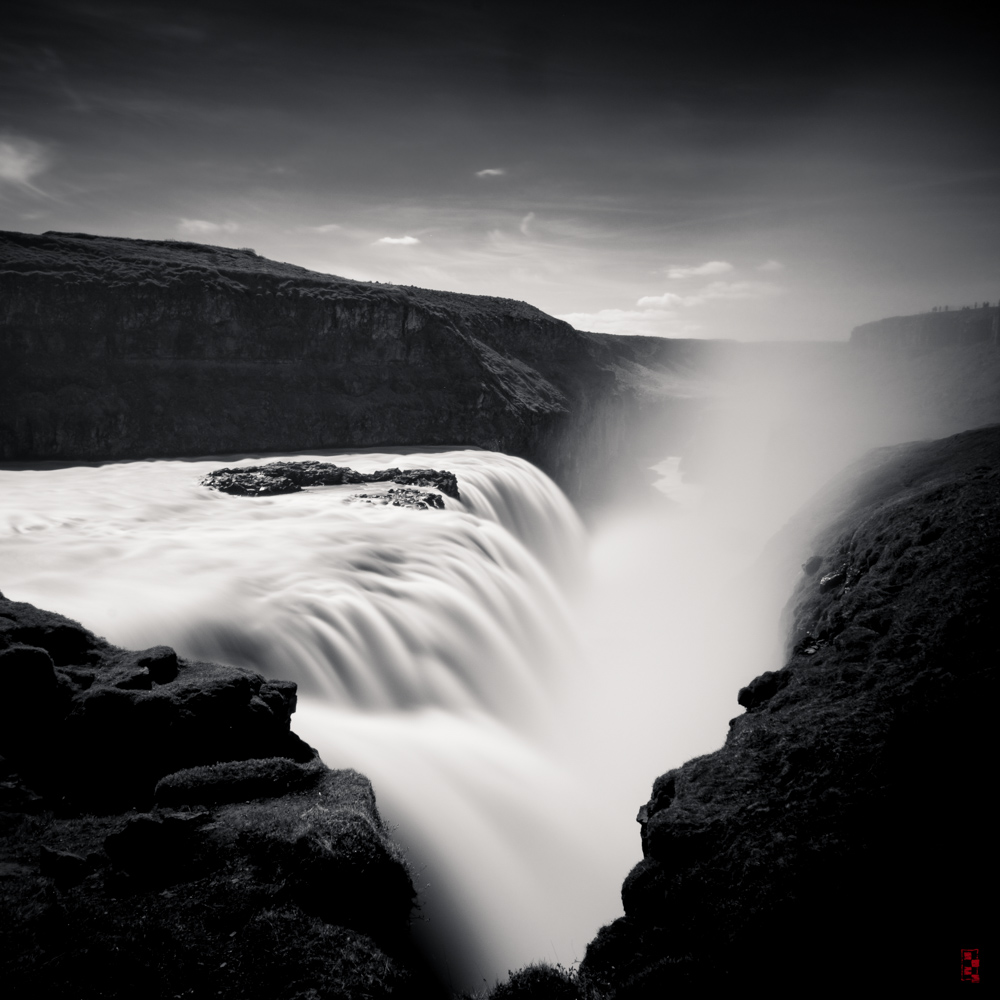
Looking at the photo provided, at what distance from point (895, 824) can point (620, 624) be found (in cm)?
1951

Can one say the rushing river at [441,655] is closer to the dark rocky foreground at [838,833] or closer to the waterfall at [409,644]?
the waterfall at [409,644]

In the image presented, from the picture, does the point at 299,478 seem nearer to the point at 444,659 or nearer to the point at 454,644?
the point at 454,644

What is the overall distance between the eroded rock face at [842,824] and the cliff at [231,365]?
32.8 metres

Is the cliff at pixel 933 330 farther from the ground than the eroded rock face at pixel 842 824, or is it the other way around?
the cliff at pixel 933 330

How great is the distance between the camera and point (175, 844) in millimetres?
6230

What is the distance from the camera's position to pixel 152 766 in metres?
7.50

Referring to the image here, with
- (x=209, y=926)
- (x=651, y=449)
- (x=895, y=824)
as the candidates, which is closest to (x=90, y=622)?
(x=209, y=926)

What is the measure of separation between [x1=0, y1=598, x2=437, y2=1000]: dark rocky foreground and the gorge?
0.13ft

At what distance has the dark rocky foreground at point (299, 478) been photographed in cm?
2639

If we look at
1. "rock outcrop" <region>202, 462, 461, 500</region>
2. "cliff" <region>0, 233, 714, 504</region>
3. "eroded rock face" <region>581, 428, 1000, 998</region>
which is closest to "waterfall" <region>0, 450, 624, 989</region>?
"rock outcrop" <region>202, 462, 461, 500</region>

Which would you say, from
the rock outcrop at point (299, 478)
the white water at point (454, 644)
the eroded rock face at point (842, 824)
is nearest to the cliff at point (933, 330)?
the white water at point (454, 644)

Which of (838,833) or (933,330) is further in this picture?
(933,330)

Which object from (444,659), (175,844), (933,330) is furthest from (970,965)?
(933,330)

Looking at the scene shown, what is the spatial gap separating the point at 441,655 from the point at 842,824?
8.79 m
